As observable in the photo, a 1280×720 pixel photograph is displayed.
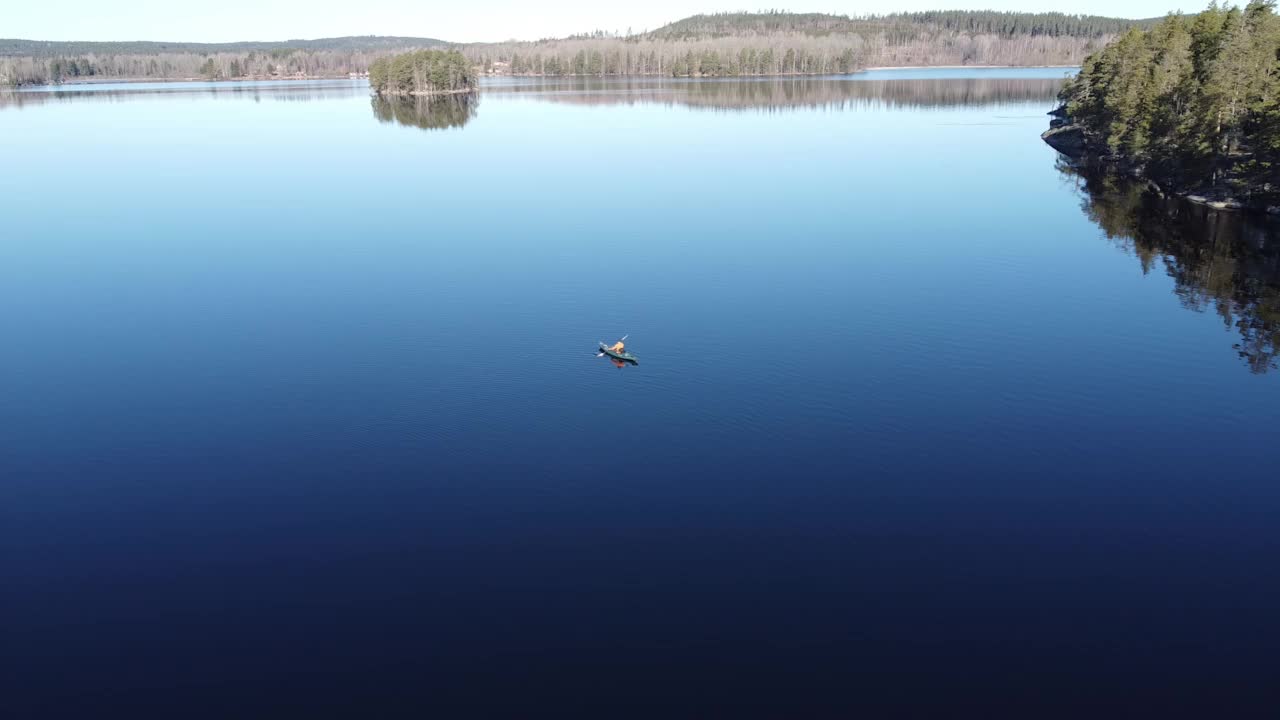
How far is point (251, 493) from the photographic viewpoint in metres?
33.7

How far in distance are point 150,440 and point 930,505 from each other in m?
32.6

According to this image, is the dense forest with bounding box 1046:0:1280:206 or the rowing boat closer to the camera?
the rowing boat

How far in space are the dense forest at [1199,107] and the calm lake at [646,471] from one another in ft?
31.2

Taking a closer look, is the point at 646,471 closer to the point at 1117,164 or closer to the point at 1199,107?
the point at 1199,107

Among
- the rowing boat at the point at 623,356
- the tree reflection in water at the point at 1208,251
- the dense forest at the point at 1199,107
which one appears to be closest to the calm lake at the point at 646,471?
the tree reflection in water at the point at 1208,251

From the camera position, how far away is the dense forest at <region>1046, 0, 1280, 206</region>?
75.5 m

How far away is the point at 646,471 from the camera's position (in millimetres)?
34781

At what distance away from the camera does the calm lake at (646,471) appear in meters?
25.0

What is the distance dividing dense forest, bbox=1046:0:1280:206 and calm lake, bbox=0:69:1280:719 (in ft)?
31.2

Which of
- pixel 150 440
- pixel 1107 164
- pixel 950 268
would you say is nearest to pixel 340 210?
pixel 150 440

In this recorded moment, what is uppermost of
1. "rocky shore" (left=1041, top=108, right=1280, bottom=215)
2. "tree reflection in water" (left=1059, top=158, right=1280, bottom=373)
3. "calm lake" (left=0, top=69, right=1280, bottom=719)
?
"rocky shore" (left=1041, top=108, right=1280, bottom=215)

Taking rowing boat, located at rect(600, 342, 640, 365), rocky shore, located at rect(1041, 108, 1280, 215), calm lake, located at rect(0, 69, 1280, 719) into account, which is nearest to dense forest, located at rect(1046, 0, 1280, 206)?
rocky shore, located at rect(1041, 108, 1280, 215)

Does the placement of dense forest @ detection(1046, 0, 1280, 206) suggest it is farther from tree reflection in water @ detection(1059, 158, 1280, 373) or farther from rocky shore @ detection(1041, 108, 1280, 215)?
tree reflection in water @ detection(1059, 158, 1280, 373)

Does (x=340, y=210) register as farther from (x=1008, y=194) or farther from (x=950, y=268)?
(x=1008, y=194)
